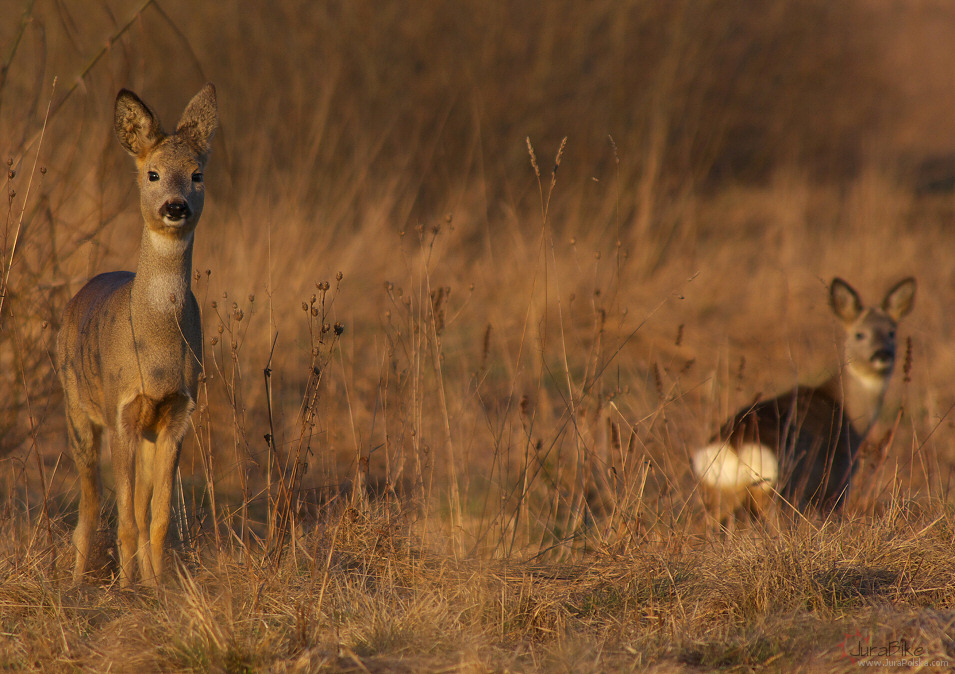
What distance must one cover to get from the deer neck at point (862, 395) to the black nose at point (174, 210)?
14.9 feet

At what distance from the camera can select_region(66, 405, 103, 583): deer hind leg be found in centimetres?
377

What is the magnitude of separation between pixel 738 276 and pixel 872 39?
7.56 meters

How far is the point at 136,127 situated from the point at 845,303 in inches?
193

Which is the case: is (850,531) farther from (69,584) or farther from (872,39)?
(872,39)

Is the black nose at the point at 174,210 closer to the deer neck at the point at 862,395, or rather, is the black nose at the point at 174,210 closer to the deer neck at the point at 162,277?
the deer neck at the point at 162,277

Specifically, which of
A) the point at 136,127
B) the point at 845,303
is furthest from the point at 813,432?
the point at 136,127

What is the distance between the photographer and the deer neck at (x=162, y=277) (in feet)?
11.3

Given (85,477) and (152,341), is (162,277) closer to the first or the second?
(152,341)

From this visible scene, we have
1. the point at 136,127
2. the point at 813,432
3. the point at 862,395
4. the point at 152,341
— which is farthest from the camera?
the point at 862,395

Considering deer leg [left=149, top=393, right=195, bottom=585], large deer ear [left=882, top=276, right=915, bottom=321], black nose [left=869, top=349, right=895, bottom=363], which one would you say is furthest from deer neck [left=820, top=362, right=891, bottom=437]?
deer leg [left=149, top=393, right=195, bottom=585]

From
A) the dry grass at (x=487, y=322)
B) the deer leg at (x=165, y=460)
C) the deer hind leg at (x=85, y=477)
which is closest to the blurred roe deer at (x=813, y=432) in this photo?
the dry grass at (x=487, y=322)

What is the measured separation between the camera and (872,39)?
1591cm

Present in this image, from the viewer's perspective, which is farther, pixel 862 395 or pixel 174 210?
pixel 862 395

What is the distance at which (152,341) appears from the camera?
3426 mm
